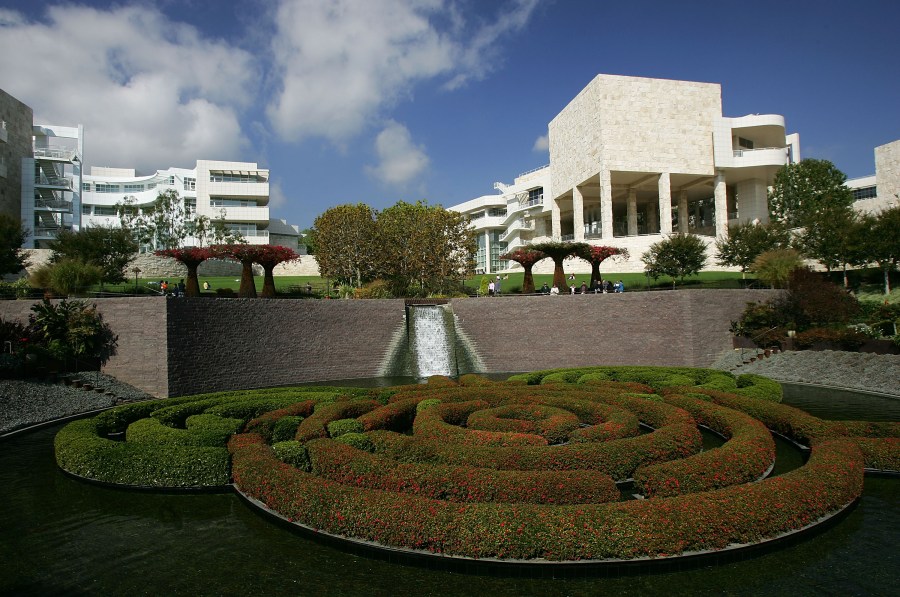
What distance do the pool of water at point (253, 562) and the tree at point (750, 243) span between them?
1436 inches

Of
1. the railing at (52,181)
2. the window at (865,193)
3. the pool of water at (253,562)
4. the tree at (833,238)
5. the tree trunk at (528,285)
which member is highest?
the railing at (52,181)

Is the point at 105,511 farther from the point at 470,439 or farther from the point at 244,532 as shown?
the point at 470,439

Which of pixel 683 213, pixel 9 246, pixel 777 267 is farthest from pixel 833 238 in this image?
pixel 9 246

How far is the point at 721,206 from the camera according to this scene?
55.0 meters

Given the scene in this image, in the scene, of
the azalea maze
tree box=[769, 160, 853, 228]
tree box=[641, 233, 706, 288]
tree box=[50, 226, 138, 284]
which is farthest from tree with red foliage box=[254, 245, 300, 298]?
tree box=[769, 160, 853, 228]

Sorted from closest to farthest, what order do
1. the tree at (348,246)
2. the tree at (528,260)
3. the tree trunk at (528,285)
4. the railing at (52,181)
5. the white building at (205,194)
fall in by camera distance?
the tree trunk at (528,285) → the tree at (528,260) → the tree at (348,246) → the railing at (52,181) → the white building at (205,194)

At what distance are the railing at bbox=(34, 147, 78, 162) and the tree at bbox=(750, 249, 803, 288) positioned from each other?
7293cm

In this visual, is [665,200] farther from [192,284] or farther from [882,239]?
[192,284]

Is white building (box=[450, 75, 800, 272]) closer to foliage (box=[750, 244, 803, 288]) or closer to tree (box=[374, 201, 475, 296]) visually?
tree (box=[374, 201, 475, 296])

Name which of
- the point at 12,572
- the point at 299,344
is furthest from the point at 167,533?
the point at 299,344

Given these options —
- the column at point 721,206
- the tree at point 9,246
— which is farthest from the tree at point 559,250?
the tree at point 9,246

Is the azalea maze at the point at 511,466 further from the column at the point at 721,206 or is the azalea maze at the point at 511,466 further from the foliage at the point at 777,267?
the column at the point at 721,206

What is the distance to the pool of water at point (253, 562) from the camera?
7.15 metres

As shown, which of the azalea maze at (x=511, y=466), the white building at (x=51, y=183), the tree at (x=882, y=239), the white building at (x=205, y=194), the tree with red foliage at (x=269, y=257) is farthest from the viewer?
the white building at (x=205, y=194)
